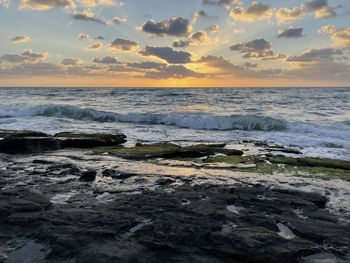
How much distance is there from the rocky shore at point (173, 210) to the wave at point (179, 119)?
52.2 ft

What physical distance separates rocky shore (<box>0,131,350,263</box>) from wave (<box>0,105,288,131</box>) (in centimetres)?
1592

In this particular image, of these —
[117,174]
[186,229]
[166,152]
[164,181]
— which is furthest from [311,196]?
[166,152]

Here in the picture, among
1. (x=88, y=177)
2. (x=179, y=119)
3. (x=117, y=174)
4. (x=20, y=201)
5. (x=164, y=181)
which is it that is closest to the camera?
(x=20, y=201)

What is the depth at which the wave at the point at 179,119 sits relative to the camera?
28.6 metres

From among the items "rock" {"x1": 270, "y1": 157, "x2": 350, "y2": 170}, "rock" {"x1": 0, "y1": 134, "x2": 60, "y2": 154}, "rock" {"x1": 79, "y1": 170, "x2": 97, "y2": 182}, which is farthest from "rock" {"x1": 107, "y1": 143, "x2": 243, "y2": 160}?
"rock" {"x1": 79, "y1": 170, "x2": 97, "y2": 182}

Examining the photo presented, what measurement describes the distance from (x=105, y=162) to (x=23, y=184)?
11.1ft

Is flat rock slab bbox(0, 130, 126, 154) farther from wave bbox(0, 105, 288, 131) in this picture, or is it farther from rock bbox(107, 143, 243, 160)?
wave bbox(0, 105, 288, 131)

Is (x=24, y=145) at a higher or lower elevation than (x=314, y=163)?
higher

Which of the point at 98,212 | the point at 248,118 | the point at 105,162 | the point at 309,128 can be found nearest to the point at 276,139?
the point at 309,128

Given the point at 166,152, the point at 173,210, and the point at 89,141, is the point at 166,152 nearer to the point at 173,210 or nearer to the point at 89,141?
the point at 89,141

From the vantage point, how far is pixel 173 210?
7047 mm

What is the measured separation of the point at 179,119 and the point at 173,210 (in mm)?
24438

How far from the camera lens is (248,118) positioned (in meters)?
29.3

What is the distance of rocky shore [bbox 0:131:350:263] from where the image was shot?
542 centimetres
